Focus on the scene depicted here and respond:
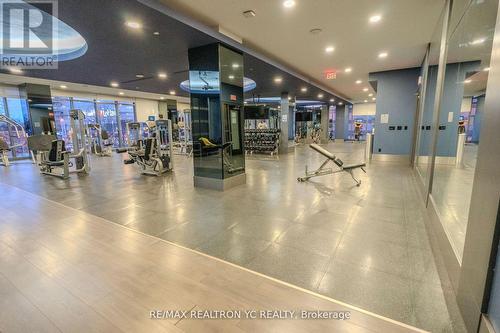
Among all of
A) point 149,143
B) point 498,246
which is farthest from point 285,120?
point 498,246

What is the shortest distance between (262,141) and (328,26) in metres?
6.98

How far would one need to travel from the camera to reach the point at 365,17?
405 cm

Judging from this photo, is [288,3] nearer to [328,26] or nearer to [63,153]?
[328,26]

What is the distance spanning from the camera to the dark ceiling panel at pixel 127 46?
3.47m

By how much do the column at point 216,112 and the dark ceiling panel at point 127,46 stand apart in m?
0.40

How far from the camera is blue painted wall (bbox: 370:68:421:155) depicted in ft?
25.2

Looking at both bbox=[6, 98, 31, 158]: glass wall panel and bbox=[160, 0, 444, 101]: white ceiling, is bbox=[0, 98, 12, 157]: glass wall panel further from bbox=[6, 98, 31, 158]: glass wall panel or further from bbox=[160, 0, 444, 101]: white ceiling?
bbox=[160, 0, 444, 101]: white ceiling

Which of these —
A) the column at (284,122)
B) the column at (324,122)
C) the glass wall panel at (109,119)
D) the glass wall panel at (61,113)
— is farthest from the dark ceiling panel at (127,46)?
the column at (324,122)

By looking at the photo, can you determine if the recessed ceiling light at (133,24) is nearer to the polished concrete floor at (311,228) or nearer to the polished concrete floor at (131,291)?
the polished concrete floor at (311,228)

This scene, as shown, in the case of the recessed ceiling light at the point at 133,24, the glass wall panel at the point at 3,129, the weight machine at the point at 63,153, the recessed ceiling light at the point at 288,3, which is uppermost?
the recessed ceiling light at the point at 288,3

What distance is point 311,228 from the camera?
118 inches

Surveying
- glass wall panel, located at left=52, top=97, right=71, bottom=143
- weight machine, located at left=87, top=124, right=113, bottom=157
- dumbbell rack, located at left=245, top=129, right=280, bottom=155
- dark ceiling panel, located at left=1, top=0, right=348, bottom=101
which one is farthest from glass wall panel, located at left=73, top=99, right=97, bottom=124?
dumbbell rack, located at left=245, top=129, right=280, bottom=155

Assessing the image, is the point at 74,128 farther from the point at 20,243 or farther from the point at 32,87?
the point at 20,243

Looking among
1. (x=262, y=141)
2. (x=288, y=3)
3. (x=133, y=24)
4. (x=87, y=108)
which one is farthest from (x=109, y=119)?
(x=288, y=3)
